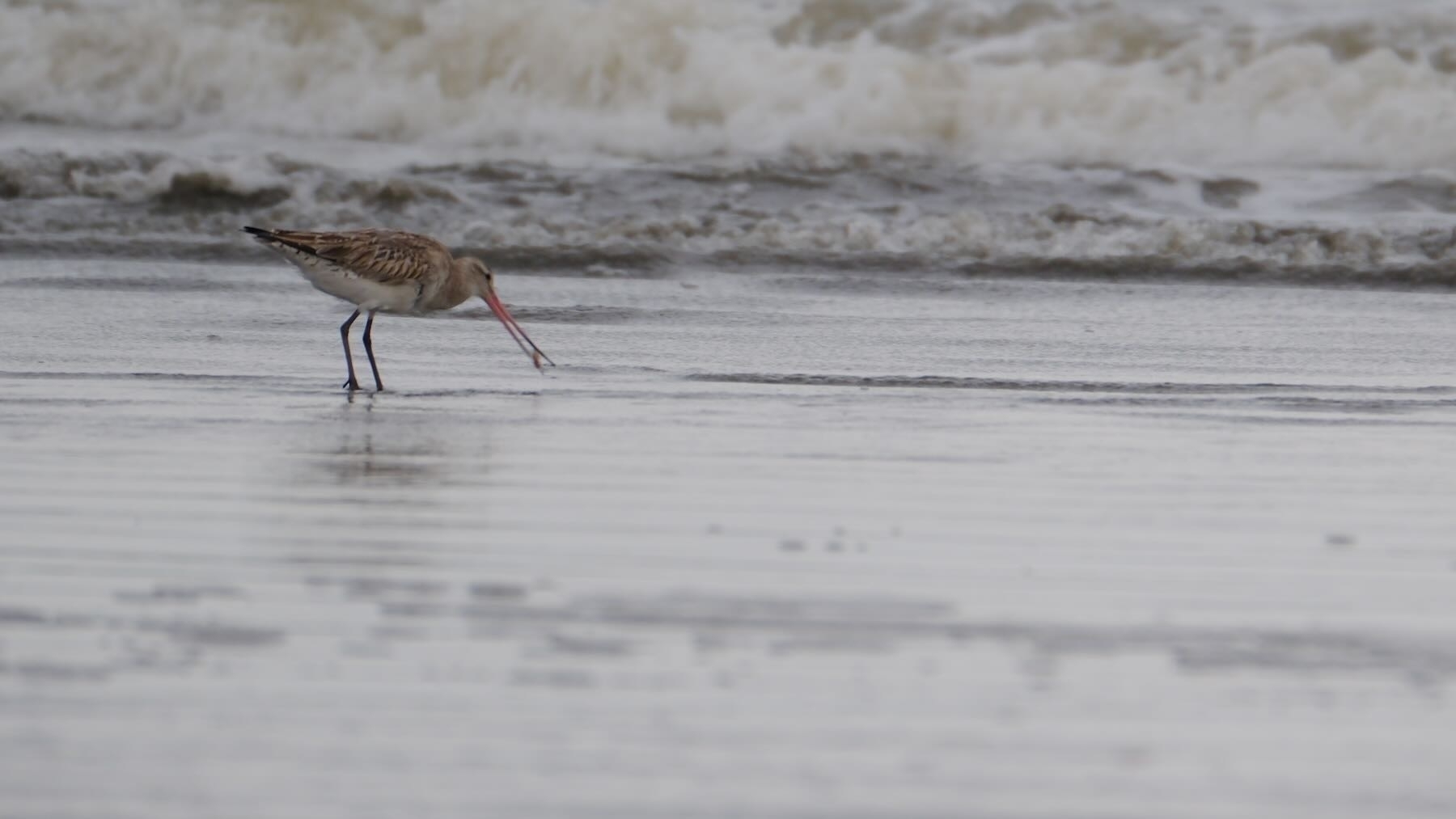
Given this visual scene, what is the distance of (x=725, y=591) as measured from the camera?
3.30 meters

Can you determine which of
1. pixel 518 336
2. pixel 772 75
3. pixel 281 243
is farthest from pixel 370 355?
pixel 772 75

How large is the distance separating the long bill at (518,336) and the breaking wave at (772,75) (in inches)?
238

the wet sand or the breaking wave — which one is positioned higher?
the breaking wave

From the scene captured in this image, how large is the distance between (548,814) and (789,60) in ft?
43.2

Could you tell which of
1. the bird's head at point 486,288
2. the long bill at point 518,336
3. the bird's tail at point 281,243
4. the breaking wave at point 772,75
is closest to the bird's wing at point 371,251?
the bird's tail at point 281,243

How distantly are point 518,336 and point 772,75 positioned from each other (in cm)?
725

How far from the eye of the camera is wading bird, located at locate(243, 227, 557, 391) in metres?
7.41

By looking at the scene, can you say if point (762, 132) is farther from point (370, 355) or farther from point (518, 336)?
point (370, 355)

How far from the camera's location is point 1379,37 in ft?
49.6

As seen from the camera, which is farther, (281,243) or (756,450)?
(281,243)

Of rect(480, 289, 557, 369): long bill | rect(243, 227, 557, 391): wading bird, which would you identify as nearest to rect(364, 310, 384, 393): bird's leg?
rect(243, 227, 557, 391): wading bird

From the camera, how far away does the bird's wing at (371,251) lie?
741 centimetres

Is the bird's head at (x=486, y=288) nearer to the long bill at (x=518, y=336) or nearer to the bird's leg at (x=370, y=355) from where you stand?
the long bill at (x=518, y=336)

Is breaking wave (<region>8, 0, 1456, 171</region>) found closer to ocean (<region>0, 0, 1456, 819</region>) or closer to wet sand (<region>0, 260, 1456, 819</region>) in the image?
ocean (<region>0, 0, 1456, 819</region>)
